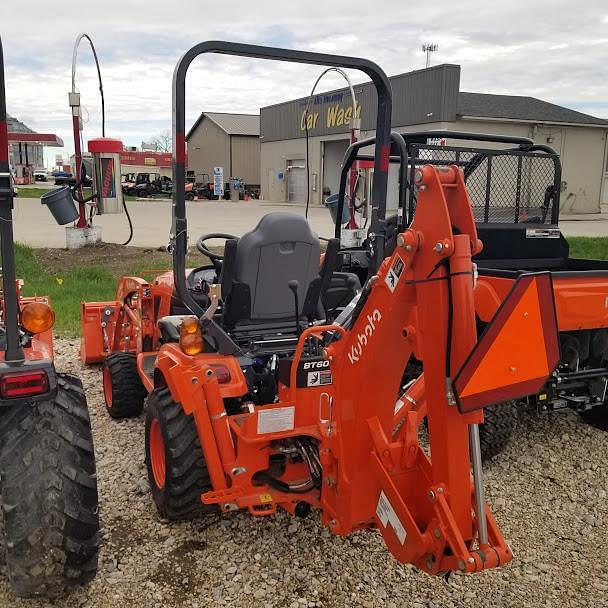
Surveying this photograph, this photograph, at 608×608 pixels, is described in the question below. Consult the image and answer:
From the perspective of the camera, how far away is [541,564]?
3152 millimetres

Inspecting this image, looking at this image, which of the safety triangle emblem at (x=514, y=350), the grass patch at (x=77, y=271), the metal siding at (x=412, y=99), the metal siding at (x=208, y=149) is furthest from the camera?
the metal siding at (x=208, y=149)

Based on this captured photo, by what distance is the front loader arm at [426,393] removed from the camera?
2033 mm

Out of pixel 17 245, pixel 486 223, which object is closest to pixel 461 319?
pixel 486 223

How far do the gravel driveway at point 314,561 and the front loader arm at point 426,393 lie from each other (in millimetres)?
486

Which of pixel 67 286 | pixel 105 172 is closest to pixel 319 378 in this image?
pixel 67 286

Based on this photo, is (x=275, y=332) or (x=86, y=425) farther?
(x=275, y=332)

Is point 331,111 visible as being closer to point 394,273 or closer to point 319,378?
point 319,378

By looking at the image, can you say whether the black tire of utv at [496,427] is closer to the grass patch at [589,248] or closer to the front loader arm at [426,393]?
the front loader arm at [426,393]

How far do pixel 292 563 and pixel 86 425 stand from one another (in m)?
1.19

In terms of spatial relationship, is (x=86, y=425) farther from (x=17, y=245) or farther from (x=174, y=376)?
(x=17, y=245)

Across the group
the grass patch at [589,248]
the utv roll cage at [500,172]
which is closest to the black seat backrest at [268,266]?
the utv roll cage at [500,172]

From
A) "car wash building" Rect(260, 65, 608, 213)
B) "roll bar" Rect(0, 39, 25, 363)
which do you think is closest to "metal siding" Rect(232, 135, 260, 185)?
"car wash building" Rect(260, 65, 608, 213)

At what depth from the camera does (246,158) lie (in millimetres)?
46344

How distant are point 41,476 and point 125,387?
2.21 metres
